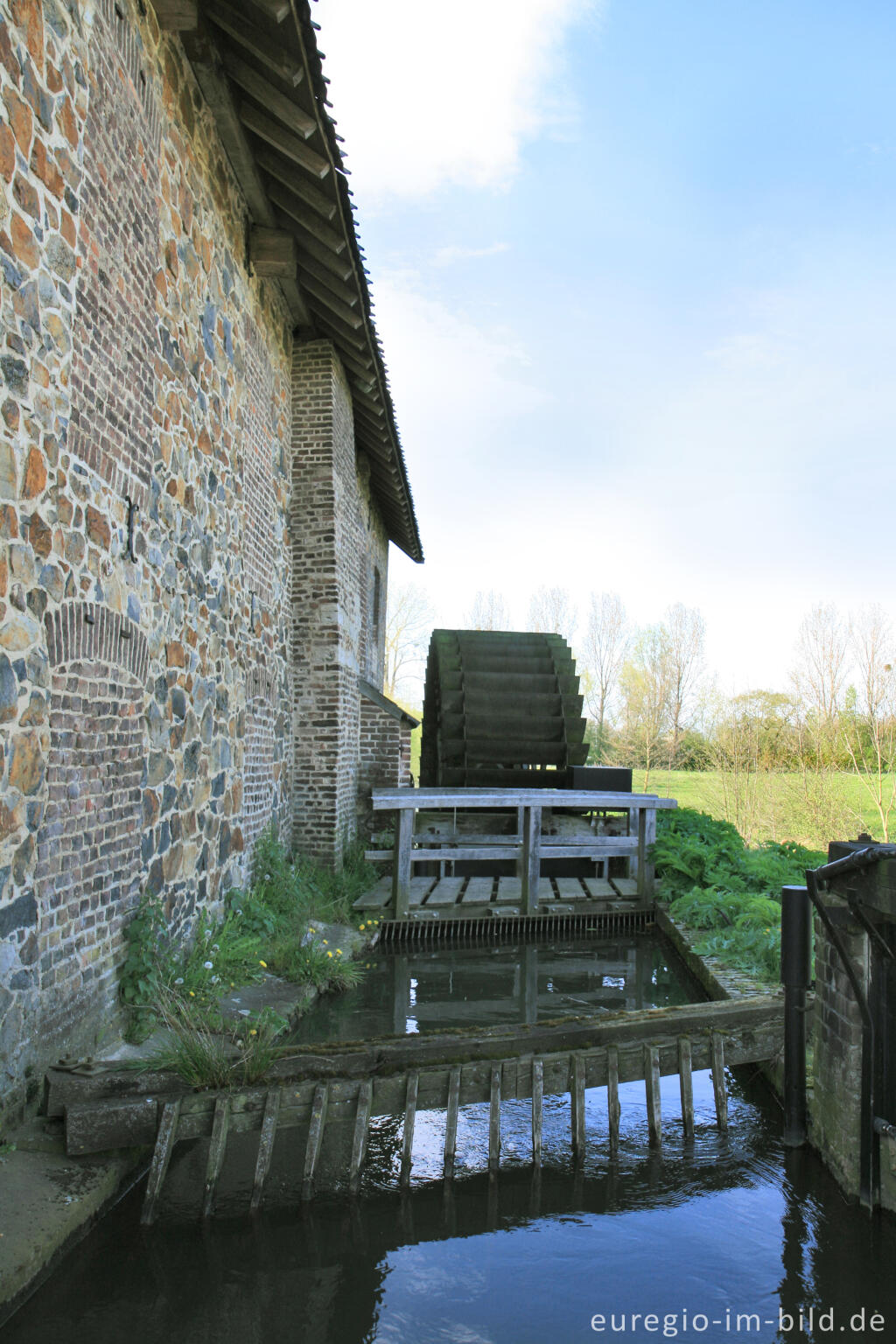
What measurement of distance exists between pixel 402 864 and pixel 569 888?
88.8 inches

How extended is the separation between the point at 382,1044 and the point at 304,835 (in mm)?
4862

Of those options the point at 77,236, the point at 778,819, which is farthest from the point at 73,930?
the point at 778,819

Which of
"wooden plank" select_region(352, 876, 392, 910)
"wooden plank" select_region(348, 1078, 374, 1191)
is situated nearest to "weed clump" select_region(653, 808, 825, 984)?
"wooden plank" select_region(352, 876, 392, 910)

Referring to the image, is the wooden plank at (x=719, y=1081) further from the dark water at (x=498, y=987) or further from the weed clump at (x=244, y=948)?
the weed clump at (x=244, y=948)

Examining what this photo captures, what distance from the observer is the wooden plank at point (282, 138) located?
18.7 feet

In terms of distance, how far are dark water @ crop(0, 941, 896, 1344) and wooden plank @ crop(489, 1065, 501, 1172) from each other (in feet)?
0.33

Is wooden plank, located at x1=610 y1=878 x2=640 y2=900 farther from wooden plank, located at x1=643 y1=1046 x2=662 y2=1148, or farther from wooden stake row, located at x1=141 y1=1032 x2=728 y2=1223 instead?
wooden plank, located at x1=643 y1=1046 x2=662 y2=1148

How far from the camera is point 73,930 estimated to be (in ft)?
12.0

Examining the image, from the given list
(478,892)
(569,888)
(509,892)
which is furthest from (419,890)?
(569,888)

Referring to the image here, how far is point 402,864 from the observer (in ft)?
26.5

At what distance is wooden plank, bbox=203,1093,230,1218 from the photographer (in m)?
3.21

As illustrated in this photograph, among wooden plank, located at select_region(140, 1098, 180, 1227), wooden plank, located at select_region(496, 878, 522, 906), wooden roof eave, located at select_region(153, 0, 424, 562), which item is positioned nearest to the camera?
wooden plank, located at select_region(140, 1098, 180, 1227)

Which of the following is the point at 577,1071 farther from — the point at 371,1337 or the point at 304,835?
the point at 304,835

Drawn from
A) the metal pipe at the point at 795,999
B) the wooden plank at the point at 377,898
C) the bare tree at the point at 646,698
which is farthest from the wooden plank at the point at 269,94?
the bare tree at the point at 646,698
